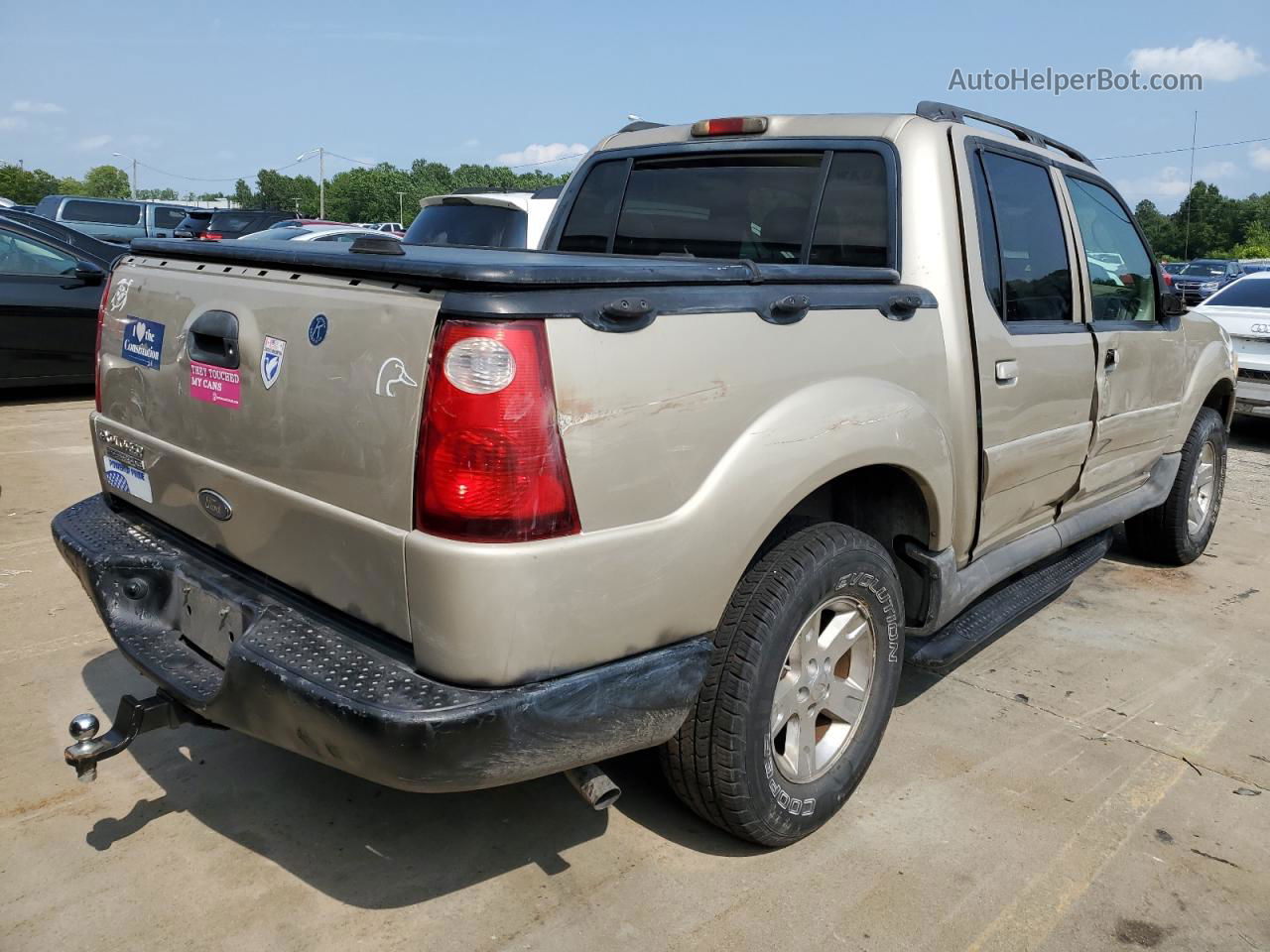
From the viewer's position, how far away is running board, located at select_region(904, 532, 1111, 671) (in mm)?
3266

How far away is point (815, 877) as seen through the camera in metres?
2.66

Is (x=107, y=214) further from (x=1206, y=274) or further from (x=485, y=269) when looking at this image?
(x=1206, y=274)

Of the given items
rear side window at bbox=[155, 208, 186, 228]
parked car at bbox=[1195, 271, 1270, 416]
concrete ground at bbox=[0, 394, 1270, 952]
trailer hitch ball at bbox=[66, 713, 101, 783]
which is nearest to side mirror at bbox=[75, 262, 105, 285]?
concrete ground at bbox=[0, 394, 1270, 952]

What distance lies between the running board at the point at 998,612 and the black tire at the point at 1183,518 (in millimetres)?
1021

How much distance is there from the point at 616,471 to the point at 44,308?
8.01 m

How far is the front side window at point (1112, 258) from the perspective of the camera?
13.2ft

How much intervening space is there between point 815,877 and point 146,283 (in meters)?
2.36

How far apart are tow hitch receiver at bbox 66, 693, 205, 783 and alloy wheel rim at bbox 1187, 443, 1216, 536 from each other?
4.82m

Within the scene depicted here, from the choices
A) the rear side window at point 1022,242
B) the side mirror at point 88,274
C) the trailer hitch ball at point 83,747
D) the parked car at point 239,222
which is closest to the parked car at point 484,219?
the side mirror at point 88,274

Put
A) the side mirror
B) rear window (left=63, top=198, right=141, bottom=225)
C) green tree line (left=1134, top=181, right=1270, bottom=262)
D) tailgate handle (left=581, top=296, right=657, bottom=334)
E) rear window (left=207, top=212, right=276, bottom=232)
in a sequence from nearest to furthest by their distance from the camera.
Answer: tailgate handle (left=581, top=296, right=657, bottom=334)
the side mirror
rear window (left=207, top=212, right=276, bottom=232)
rear window (left=63, top=198, right=141, bottom=225)
green tree line (left=1134, top=181, right=1270, bottom=262)

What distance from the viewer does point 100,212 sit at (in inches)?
864

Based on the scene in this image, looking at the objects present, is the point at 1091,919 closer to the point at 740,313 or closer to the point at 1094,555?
the point at 740,313

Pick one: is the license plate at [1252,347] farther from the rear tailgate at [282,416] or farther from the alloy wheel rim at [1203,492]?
the rear tailgate at [282,416]

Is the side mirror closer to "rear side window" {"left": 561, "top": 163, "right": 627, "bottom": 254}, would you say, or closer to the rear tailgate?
"rear side window" {"left": 561, "top": 163, "right": 627, "bottom": 254}
